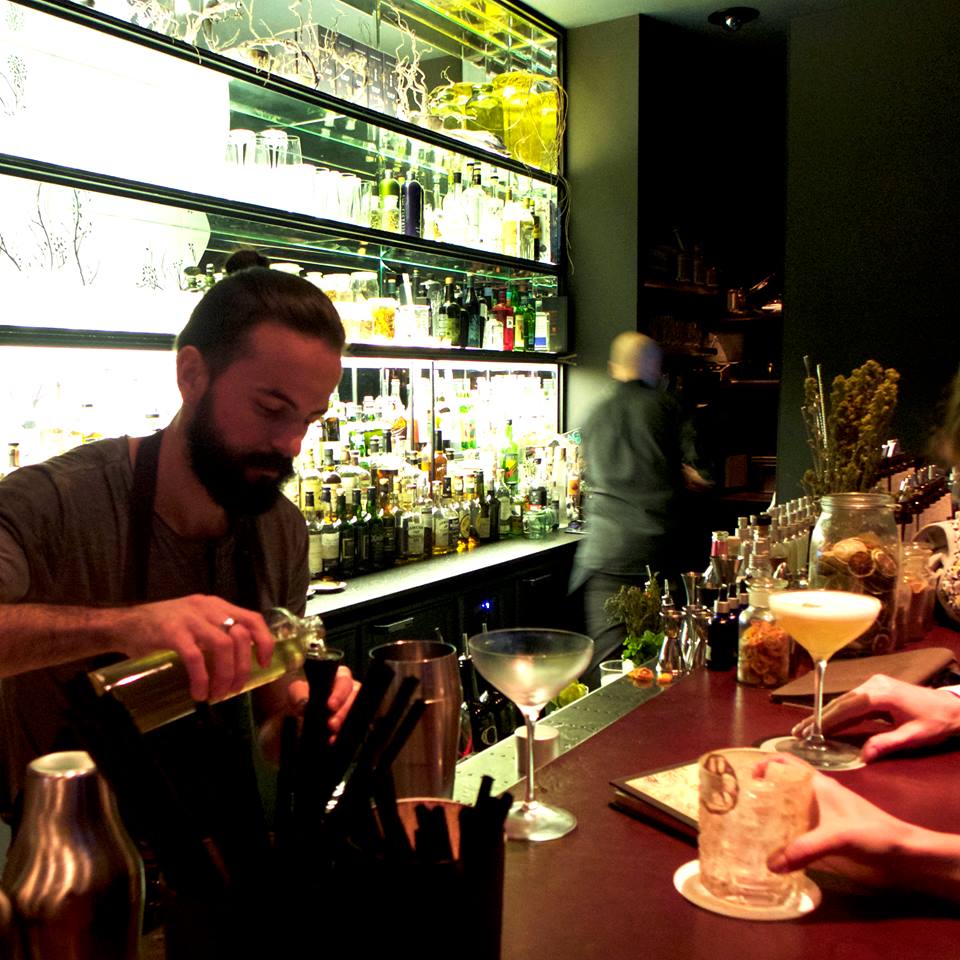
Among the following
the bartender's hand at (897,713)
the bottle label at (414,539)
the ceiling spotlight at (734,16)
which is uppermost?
the ceiling spotlight at (734,16)

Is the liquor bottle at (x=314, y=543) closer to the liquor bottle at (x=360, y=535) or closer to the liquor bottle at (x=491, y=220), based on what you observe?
the liquor bottle at (x=360, y=535)

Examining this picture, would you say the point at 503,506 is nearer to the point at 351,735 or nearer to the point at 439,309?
the point at 439,309

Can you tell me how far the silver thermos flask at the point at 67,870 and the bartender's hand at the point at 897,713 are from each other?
1.08 meters

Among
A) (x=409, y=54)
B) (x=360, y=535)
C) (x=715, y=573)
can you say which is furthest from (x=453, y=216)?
(x=715, y=573)


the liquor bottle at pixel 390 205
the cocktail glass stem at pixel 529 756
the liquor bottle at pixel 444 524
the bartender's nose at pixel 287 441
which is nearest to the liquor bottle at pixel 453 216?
the liquor bottle at pixel 390 205

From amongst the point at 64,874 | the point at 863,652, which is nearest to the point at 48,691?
the point at 64,874

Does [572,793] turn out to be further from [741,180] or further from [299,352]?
[741,180]

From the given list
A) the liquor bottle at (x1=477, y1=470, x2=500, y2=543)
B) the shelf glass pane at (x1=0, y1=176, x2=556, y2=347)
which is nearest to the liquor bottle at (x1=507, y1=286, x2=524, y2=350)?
the liquor bottle at (x1=477, y1=470, x2=500, y2=543)

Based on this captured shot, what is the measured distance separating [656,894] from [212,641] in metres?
0.52

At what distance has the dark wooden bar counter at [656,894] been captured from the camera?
90 centimetres

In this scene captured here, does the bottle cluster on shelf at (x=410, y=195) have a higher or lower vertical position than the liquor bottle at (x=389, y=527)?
higher

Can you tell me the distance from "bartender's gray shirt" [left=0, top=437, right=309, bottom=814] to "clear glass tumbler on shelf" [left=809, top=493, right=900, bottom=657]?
103 cm

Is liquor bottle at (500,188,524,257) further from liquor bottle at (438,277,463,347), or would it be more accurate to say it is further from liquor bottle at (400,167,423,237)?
liquor bottle at (400,167,423,237)

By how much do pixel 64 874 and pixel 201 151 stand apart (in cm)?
323
